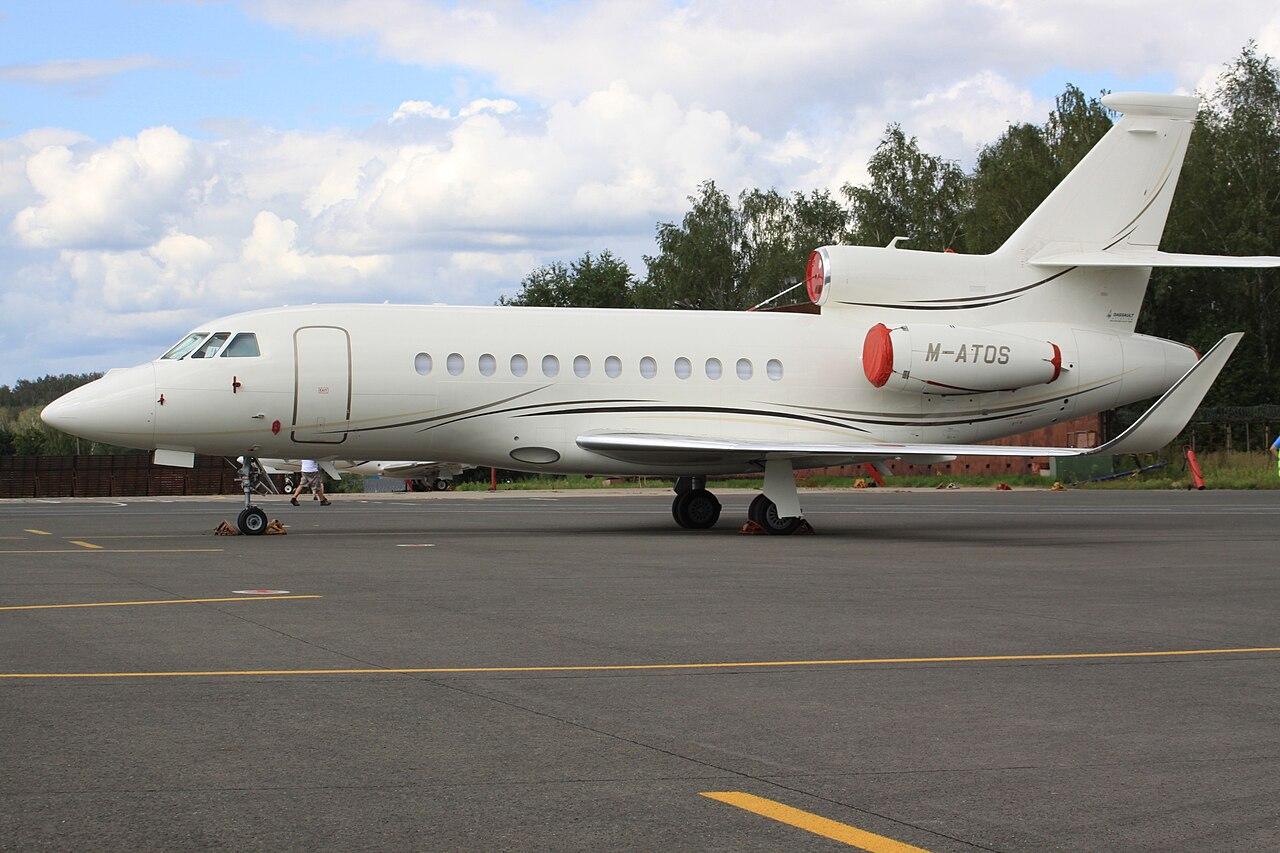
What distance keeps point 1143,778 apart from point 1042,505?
27.8 metres

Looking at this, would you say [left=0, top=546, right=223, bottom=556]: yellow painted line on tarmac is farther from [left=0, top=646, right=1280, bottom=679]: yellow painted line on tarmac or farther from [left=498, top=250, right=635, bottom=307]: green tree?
[left=498, top=250, right=635, bottom=307]: green tree

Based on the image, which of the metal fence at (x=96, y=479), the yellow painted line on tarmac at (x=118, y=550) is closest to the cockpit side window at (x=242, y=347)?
the yellow painted line on tarmac at (x=118, y=550)

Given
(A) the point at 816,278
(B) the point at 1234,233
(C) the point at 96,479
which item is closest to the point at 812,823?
(A) the point at 816,278

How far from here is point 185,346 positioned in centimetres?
2245

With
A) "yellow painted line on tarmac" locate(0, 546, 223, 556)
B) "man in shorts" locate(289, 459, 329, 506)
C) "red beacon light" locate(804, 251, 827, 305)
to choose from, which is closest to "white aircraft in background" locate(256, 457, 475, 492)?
"man in shorts" locate(289, 459, 329, 506)

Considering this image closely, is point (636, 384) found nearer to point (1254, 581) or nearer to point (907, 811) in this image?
point (1254, 581)

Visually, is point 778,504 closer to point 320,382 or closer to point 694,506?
point 694,506

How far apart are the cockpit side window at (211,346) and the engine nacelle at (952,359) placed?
35.1 ft

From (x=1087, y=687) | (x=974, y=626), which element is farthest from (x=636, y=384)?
(x=1087, y=687)

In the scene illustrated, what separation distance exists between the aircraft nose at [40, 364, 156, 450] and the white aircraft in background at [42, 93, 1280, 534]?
0.11ft

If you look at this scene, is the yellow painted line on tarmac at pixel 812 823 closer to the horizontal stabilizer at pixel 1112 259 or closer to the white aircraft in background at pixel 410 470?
the horizontal stabilizer at pixel 1112 259

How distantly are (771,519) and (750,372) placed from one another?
2.60 m

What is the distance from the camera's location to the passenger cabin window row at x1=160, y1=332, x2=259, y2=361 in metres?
22.3

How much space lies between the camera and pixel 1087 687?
29.0 feet
